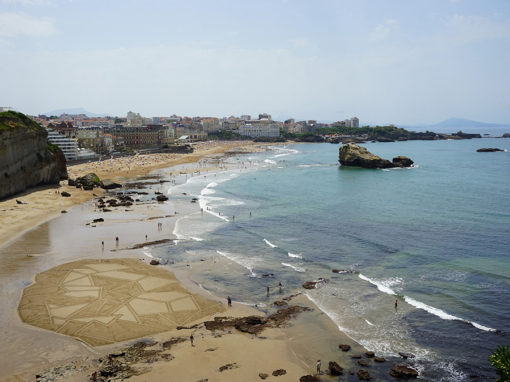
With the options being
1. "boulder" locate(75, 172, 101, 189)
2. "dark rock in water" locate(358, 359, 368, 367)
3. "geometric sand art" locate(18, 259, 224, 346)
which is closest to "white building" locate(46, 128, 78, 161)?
"boulder" locate(75, 172, 101, 189)

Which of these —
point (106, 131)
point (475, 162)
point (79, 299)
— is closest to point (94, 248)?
point (79, 299)

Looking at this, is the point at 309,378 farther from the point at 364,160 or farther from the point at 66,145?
the point at 66,145

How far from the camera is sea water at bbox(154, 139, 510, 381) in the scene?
2142 cm

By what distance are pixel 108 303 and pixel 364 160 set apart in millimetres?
82160

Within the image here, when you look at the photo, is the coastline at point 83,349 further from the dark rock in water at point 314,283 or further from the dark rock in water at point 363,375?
the dark rock in water at point 314,283

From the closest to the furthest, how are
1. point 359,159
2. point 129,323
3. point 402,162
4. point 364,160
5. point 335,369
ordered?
point 335,369, point 129,323, point 402,162, point 364,160, point 359,159

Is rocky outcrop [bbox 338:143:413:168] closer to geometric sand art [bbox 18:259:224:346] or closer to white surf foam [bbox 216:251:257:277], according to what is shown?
white surf foam [bbox 216:251:257:277]

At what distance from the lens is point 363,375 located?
17.7m

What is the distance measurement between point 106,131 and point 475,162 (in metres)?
122

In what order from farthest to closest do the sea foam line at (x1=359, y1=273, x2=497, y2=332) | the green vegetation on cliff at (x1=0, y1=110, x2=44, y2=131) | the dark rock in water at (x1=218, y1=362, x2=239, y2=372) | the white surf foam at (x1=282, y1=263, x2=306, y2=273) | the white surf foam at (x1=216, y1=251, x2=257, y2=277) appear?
the green vegetation on cliff at (x1=0, y1=110, x2=44, y2=131) → the white surf foam at (x1=216, y1=251, x2=257, y2=277) → the white surf foam at (x1=282, y1=263, x2=306, y2=273) → the sea foam line at (x1=359, y1=273, x2=497, y2=332) → the dark rock in water at (x1=218, y1=362, x2=239, y2=372)

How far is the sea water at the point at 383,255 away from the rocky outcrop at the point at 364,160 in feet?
91.1

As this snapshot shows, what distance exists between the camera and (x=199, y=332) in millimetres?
21875

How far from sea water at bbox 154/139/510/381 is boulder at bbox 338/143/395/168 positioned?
27.9 metres

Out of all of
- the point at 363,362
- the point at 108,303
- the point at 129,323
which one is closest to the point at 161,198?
the point at 108,303
